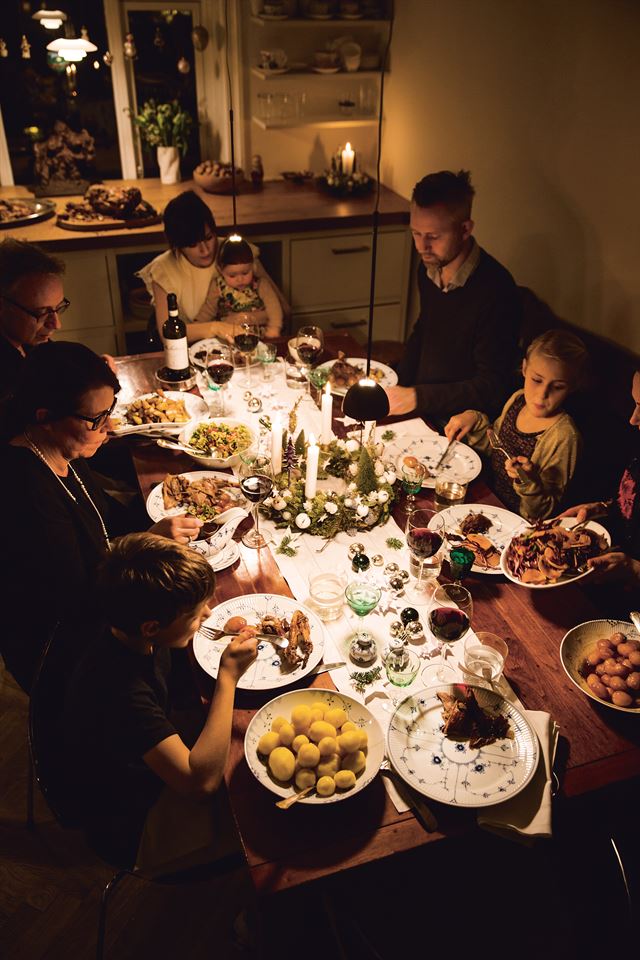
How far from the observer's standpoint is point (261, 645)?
1.72 meters

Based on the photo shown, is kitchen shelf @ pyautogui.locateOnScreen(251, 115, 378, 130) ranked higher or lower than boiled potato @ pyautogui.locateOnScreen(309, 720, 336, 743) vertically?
higher

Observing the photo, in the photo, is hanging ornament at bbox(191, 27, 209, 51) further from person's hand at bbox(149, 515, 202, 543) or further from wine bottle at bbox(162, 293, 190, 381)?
person's hand at bbox(149, 515, 202, 543)

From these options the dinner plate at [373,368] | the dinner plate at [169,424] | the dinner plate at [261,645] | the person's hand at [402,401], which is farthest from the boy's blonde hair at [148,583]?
the dinner plate at [373,368]

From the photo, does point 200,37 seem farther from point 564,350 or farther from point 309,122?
point 564,350

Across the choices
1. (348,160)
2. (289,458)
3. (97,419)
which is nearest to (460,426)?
(289,458)

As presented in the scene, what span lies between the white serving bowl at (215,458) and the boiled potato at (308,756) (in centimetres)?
104

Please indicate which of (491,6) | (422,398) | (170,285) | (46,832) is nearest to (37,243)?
(170,285)

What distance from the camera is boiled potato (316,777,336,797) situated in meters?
1.38

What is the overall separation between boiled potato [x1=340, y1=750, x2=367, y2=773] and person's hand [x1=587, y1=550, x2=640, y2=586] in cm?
80

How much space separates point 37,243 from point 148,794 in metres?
2.90

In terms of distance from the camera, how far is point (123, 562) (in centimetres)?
149

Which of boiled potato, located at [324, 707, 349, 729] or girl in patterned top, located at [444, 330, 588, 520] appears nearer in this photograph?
boiled potato, located at [324, 707, 349, 729]

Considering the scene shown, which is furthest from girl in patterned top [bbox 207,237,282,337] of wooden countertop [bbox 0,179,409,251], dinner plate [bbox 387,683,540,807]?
dinner plate [bbox 387,683,540,807]

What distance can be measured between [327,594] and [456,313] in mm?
1529
